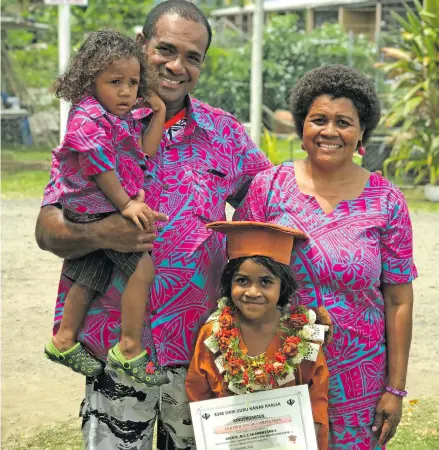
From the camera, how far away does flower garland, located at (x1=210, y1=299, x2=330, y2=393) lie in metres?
3.01

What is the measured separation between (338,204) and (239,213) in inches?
15.8

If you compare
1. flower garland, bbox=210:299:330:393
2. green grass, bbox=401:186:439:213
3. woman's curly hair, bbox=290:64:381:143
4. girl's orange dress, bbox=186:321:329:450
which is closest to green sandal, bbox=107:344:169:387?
girl's orange dress, bbox=186:321:329:450

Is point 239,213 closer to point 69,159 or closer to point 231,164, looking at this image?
point 231,164

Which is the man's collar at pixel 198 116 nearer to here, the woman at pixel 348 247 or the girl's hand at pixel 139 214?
the woman at pixel 348 247

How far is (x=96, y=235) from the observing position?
2.96 metres

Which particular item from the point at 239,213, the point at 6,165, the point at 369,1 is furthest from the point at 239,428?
the point at 369,1

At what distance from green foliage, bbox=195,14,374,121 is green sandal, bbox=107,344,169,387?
15.5 meters

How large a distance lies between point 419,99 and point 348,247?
389 inches

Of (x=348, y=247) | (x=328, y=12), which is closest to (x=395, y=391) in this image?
(x=348, y=247)

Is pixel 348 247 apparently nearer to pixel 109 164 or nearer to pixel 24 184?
pixel 109 164

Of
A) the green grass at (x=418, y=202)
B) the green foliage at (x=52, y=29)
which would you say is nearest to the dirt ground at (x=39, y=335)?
the green grass at (x=418, y=202)

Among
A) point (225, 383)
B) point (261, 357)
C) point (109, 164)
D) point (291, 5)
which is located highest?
point (291, 5)

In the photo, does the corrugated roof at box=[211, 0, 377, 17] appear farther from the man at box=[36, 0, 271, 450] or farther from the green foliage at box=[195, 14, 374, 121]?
the man at box=[36, 0, 271, 450]

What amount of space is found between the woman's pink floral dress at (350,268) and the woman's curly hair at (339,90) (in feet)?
0.74
